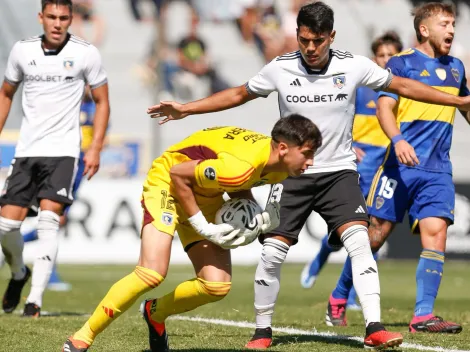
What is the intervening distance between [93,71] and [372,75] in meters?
2.94

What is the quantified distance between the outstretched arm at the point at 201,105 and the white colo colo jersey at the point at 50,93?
7.11 feet

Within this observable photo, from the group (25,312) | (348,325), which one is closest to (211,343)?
(348,325)

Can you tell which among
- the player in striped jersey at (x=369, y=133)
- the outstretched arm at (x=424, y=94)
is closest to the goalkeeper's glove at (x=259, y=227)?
the outstretched arm at (x=424, y=94)

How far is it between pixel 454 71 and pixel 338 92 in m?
1.55

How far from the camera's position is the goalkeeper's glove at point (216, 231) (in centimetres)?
541

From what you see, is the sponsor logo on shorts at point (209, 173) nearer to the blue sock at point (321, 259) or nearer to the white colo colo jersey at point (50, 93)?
the white colo colo jersey at point (50, 93)

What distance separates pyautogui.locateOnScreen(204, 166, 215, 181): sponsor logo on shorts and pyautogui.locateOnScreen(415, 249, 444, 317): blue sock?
2529mm

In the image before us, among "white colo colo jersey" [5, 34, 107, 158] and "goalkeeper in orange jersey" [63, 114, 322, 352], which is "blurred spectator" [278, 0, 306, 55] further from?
"goalkeeper in orange jersey" [63, 114, 322, 352]

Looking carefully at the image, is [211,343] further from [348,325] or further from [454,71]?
[454,71]

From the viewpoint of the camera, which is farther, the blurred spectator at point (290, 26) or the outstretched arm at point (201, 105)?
the blurred spectator at point (290, 26)

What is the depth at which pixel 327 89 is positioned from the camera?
632cm

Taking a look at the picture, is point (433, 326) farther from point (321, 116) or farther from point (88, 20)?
point (88, 20)

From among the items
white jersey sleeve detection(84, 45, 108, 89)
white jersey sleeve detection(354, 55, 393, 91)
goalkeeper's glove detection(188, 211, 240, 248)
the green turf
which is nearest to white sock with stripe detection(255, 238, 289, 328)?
the green turf

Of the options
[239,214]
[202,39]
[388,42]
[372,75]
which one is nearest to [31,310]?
[239,214]
